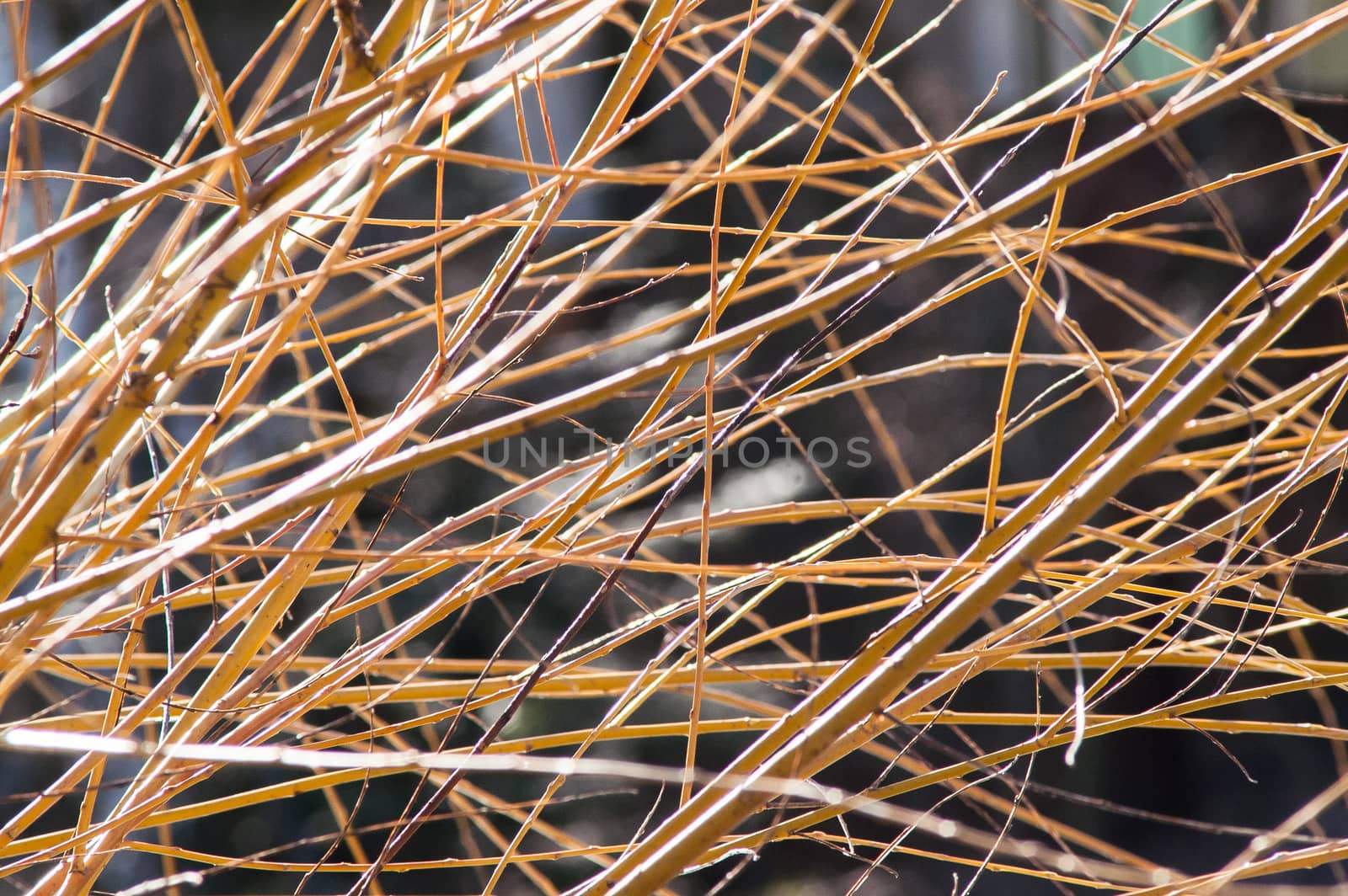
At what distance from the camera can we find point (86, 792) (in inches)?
15.4

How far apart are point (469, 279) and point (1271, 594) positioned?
217 centimetres

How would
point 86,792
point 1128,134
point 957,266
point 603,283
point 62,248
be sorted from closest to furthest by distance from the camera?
point 1128,134 → point 86,792 → point 62,248 → point 603,283 → point 957,266

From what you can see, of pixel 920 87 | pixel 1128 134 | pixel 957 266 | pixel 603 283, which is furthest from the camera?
pixel 920 87

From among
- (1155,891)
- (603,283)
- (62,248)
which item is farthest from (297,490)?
(62,248)

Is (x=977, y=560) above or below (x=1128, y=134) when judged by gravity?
below

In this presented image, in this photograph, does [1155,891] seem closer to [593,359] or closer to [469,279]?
[593,359]

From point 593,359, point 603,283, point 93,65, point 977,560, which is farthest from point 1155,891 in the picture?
point 93,65

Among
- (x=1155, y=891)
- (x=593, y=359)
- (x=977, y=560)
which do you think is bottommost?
(x=593, y=359)

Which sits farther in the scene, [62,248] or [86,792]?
[62,248]

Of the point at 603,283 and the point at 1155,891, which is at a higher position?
the point at 1155,891

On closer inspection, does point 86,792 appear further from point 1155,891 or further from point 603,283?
point 603,283

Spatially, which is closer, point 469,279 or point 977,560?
point 977,560

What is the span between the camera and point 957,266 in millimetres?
2357

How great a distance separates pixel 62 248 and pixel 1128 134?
2.23m
